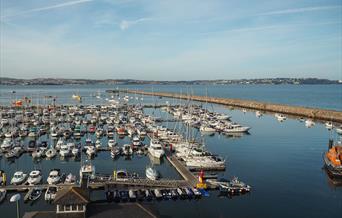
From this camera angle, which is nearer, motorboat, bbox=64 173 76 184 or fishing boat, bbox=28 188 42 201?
fishing boat, bbox=28 188 42 201

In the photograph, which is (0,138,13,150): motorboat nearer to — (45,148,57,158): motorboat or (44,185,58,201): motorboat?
(45,148,57,158): motorboat

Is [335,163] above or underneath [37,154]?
above

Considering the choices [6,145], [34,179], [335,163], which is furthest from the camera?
[6,145]

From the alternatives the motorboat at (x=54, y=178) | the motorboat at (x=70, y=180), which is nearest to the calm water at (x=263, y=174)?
the motorboat at (x=54, y=178)

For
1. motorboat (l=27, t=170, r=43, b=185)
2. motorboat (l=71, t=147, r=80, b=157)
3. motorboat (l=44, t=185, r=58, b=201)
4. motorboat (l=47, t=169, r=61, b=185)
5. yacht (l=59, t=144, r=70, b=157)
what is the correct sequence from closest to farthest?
motorboat (l=44, t=185, r=58, b=201) < motorboat (l=47, t=169, r=61, b=185) < motorboat (l=27, t=170, r=43, b=185) < yacht (l=59, t=144, r=70, b=157) < motorboat (l=71, t=147, r=80, b=157)

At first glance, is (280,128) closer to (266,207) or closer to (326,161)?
(326,161)

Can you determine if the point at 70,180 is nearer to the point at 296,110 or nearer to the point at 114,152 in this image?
the point at 114,152

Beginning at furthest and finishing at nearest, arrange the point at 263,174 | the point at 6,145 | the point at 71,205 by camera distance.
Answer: the point at 6,145
the point at 263,174
the point at 71,205

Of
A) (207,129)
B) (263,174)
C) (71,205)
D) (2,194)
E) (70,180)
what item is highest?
(71,205)

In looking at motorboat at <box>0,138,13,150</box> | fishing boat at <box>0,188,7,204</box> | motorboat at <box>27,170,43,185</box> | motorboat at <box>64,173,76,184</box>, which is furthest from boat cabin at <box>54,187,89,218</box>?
motorboat at <box>0,138,13,150</box>

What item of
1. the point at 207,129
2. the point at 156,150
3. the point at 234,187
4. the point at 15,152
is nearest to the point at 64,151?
the point at 15,152

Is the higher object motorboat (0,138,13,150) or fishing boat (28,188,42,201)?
motorboat (0,138,13,150)
